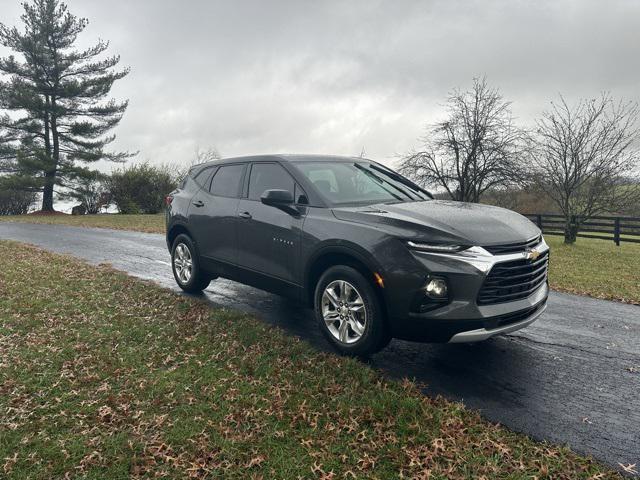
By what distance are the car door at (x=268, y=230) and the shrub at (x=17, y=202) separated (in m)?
32.0

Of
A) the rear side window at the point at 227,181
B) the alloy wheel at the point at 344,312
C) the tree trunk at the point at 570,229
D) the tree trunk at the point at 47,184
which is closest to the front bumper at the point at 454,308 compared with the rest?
the alloy wheel at the point at 344,312

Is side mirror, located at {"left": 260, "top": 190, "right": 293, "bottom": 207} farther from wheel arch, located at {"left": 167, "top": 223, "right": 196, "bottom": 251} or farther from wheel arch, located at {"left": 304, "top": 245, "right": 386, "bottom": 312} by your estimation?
wheel arch, located at {"left": 167, "top": 223, "right": 196, "bottom": 251}

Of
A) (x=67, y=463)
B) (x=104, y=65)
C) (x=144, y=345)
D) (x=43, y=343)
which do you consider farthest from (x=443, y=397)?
(x=104, y=65)

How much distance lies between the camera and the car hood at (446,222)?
383 centimetres

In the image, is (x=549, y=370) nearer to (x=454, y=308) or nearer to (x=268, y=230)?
(x=454, y=308)

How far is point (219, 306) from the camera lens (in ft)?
20.7

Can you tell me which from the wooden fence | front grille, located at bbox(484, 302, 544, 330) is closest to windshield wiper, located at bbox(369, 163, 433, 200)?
front grille, located at bbox(484, 302, 544, 330)

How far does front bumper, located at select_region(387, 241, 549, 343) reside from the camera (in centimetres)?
371

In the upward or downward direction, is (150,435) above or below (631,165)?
below

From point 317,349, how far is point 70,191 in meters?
31.7

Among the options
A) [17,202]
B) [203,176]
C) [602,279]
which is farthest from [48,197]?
[602,279]

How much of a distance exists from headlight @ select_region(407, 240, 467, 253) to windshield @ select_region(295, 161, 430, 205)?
1.13 metres

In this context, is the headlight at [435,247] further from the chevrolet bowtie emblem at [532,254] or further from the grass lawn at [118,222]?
the grass lawn at [118,222]

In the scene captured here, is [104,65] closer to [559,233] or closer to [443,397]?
[559,233]
